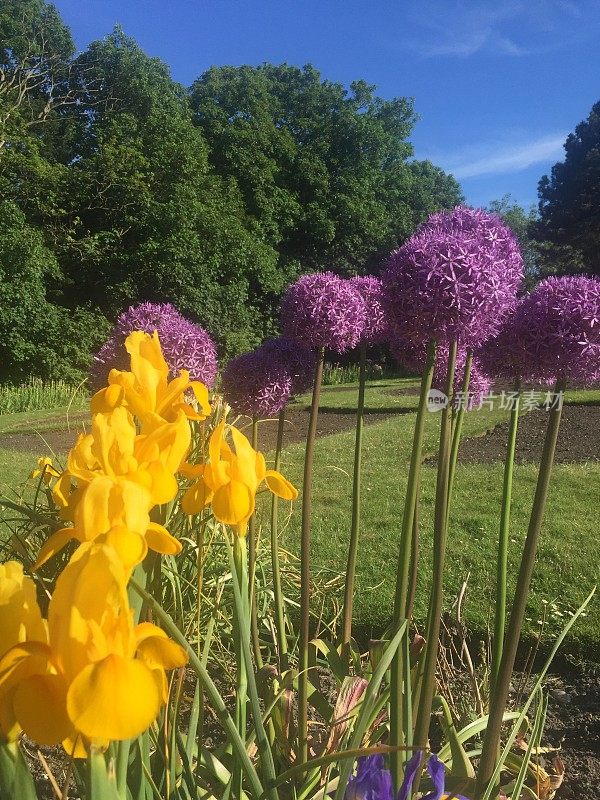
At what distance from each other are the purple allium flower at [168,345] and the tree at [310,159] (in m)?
16.5

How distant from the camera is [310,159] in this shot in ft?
65.8

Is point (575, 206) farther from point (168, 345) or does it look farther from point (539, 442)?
point (168, 345)

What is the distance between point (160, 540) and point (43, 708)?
0.51ft

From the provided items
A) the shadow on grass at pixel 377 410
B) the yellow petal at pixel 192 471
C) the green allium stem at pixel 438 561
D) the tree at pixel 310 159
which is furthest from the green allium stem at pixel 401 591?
the tree at pixel 310 159

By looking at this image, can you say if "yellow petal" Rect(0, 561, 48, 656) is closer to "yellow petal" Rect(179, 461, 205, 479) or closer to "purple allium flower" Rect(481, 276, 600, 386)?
"yellow petal" Rect(179, 461, 205, 479)

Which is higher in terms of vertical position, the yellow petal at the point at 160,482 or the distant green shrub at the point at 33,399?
the yellow petal at the point at 160,482

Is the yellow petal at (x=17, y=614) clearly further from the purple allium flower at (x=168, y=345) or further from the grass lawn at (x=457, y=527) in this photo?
the grass lawn at (x=457, y=527)

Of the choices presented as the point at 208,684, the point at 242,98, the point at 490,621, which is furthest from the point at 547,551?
the point at 242,98

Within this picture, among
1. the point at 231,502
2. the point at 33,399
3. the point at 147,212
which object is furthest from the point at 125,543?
the point at 147,212

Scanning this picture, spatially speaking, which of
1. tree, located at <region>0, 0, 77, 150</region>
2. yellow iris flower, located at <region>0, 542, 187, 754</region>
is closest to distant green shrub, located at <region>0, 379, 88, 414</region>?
tree, located at <region>0, 0, 77, 150</region>

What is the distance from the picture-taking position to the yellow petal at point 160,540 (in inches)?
20.8

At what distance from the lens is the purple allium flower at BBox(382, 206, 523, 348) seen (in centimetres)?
108

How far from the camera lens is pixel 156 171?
1524cm

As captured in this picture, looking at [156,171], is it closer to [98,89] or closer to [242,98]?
[98,89]
